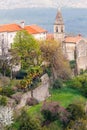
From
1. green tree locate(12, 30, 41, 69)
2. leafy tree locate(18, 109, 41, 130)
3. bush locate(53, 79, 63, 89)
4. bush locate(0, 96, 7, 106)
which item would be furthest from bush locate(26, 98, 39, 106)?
green tree locate(12, 30, 41, 69)

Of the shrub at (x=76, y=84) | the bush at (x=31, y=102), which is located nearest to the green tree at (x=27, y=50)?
the shrub at (x=76, y=84)

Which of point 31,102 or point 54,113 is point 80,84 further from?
point 54,113

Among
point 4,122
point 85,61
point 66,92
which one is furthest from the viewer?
point 85,61

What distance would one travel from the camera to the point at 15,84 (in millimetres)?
37812

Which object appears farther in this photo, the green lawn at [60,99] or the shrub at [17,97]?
the shrub at [17,97]

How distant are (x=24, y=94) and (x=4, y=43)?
10705 millimetres

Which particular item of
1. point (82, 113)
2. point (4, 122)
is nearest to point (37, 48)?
point (82, 113)

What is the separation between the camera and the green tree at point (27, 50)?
42.5 metres

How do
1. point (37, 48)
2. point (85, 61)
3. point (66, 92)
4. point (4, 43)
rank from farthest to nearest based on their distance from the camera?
point (85, 61) → point (4, 43) → point (37, 48) → point (66, 92)

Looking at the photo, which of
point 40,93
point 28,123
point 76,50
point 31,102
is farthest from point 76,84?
point 28,123

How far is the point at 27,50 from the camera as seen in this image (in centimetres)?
4306

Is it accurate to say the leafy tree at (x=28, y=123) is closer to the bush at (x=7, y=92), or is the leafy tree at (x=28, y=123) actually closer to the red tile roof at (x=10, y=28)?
the bush at (x=7, y=92)

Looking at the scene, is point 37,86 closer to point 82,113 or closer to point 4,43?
point 82,113

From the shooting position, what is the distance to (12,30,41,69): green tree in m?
42.5
